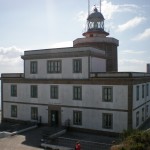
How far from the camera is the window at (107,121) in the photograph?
86.9ft

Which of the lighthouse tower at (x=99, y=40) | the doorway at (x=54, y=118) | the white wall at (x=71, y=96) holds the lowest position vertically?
the doorway at (x=54, y=118)

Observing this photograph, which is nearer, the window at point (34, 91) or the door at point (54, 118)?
the door at point (54, 118)

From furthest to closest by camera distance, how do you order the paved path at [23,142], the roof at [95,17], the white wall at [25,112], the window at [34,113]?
the roof at [95,17], the window at [34,113], the white wall at [25,112], the paved path at [23,142]

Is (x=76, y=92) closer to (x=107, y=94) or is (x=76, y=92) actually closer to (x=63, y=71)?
(x=63, y=71)

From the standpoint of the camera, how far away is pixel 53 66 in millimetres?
30500

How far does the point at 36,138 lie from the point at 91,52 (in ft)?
38.0

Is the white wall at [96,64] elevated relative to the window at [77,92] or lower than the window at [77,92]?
elevated

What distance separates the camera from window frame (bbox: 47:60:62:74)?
98.5ft

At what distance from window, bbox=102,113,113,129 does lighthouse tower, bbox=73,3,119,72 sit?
12.5 metres

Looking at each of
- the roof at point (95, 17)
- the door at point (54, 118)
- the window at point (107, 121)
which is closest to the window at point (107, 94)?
the window at point (107, 121)

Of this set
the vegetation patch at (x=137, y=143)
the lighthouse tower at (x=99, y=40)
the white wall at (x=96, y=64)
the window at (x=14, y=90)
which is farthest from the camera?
the lighthouse tower at (x=99, y=40)

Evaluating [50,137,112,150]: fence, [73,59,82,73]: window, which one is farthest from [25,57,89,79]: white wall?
[50,137,112,150]: fence

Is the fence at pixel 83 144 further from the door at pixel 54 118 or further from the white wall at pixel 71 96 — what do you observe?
the door at pixel 54 118

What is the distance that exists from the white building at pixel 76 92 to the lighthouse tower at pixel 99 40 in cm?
665
